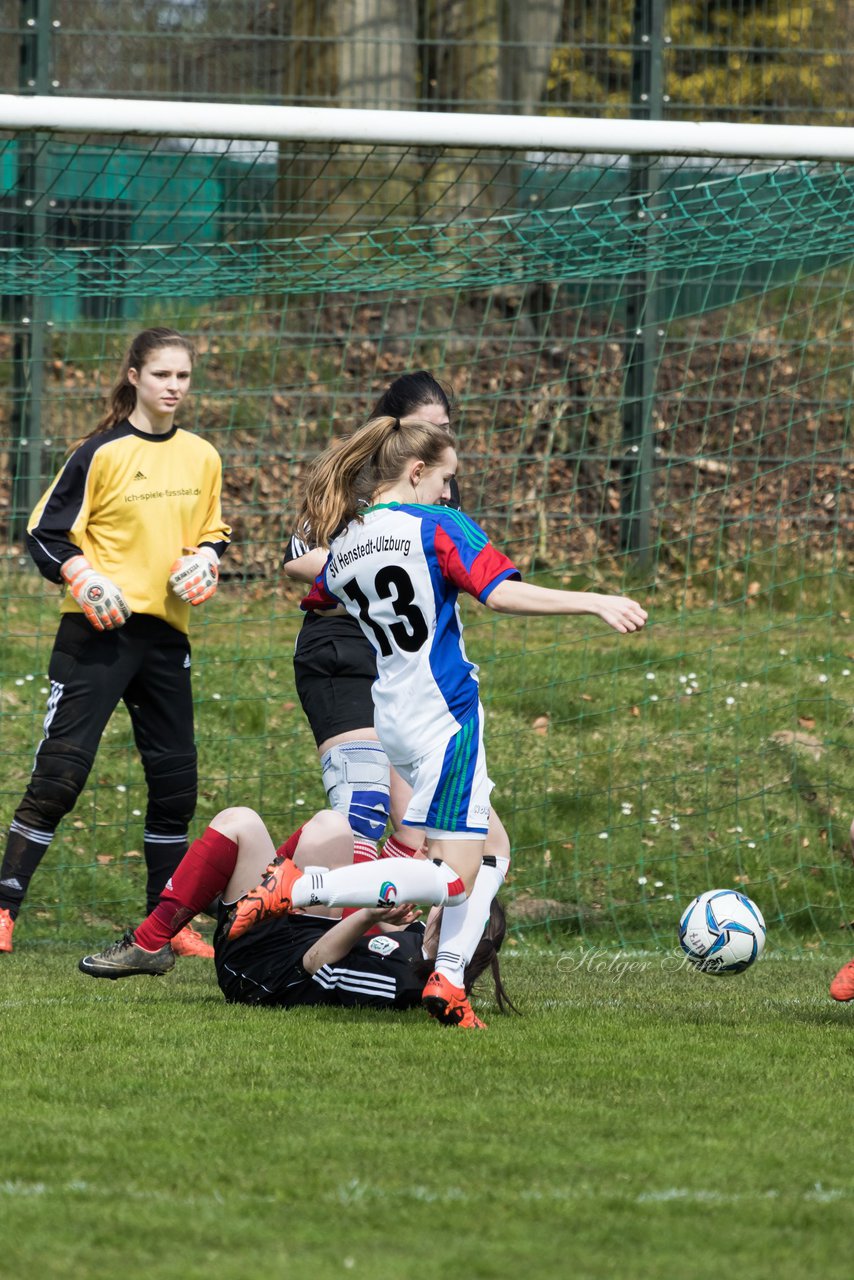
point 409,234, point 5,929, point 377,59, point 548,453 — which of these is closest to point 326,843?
point 5,929

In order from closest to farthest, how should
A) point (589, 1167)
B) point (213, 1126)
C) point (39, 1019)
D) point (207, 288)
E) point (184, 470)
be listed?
point (589, 1167)
point (213, 1126)
point (39, 1019)
point (184, 470)
point (207, 288)

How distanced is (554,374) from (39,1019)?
24.8 feet

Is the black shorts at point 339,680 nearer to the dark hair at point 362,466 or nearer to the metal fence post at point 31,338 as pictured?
the dark hair at point 362,466

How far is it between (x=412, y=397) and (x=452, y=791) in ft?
5.17

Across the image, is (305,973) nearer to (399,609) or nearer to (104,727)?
(399,609)

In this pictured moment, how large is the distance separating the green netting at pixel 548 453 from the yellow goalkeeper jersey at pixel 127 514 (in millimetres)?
1175

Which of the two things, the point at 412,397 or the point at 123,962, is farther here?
the point at 412,397

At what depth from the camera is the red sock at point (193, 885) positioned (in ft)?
16.7

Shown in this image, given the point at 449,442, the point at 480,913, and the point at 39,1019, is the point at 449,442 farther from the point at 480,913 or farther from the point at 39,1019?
the point at 39,1019

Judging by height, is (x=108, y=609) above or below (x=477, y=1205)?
above

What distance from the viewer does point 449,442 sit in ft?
16.6

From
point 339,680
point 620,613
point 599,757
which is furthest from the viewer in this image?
point 599,757

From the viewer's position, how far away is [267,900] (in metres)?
4.62

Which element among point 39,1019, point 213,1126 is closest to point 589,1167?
point 213,1126
